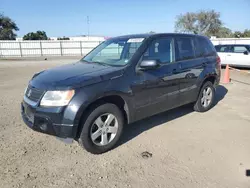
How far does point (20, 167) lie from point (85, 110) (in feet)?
3.92

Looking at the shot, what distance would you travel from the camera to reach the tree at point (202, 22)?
52797 millimetres

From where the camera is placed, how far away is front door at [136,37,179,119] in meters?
3.86

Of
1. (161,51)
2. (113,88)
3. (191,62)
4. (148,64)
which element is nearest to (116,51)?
(161,51)

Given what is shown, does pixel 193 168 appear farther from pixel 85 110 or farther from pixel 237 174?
pixel 85 110

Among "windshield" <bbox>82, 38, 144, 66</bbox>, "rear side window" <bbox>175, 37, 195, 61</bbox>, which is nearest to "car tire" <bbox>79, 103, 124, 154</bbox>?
"windshield" <bbox>82, 38, 144, 66</bbox>

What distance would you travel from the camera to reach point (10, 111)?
213 inches

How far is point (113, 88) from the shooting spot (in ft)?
11.0

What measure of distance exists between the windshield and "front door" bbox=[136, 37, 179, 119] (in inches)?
10.9

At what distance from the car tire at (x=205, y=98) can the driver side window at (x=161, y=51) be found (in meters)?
1.46

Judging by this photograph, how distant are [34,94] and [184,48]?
307cm

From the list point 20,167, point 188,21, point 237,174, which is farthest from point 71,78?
point 188,21

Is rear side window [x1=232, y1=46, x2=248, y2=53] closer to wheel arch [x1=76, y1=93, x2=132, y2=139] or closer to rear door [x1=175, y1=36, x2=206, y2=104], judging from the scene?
rear door [x1=175, y1=36, x2=206, y2=104]

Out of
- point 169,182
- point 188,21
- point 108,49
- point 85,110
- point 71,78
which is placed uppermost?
point 188,21

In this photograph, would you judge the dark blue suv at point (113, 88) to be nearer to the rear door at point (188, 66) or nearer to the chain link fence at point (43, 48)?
the rear door at point (188, 66)
